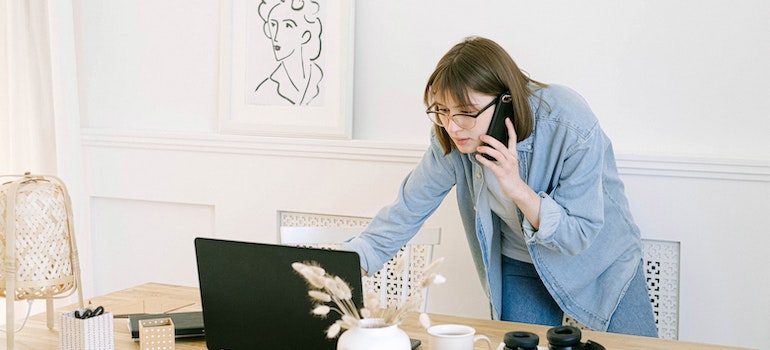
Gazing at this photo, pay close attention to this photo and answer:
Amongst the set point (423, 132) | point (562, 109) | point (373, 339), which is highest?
point (562, 109)

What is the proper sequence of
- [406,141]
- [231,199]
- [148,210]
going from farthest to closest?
[148,210]
[231,199]
[406,141]

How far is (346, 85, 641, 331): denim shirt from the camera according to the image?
6.75 ft

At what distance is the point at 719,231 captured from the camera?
2541mm

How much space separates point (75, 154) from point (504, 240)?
6.01 ft

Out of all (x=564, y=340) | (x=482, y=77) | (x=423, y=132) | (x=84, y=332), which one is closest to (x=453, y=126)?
(x=482, y=77)

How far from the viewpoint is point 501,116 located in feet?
6.86

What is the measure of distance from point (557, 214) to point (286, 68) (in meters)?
1.35

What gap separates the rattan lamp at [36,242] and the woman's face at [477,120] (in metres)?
0.94

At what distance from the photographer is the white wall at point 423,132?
252 centimetres

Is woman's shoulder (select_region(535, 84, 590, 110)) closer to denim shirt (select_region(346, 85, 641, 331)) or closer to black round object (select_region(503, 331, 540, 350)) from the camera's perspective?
denim shirt (select_region(346, 85, 641, 331))

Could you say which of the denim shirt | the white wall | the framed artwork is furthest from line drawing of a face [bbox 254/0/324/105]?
the denim shirt

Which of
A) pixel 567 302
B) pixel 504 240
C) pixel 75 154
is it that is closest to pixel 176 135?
pixel 75 154

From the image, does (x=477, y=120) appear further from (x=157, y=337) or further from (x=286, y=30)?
(x=286, y=30)

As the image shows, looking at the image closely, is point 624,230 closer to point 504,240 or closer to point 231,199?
point 504,240
